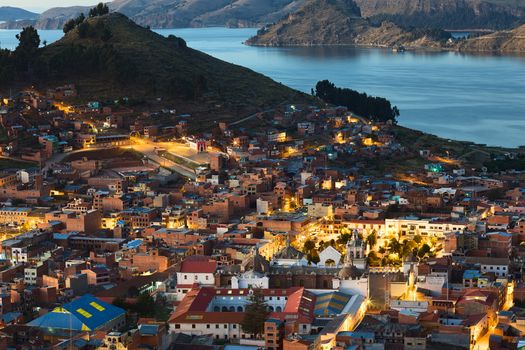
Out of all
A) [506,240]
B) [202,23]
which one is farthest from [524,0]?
[506,240]

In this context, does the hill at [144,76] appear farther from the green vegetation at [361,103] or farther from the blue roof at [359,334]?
the blue roof at [359,334]

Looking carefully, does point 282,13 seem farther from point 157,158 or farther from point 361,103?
point 157,158

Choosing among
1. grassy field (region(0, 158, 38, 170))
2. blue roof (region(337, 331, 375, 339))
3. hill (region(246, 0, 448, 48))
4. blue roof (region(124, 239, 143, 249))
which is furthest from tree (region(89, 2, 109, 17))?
hill (region(246, 0, 448, 48))

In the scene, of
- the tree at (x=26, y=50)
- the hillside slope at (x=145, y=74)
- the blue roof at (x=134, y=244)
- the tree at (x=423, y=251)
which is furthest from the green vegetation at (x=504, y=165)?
the tree at (x=26, y=50)

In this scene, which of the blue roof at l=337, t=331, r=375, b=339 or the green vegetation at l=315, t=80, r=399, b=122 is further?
the green vegetation at l=315, t=80, r=399, b=122

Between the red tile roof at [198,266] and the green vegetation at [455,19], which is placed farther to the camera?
the green vegetation at [455,19]

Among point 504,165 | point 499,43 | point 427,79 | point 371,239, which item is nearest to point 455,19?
point 499,43

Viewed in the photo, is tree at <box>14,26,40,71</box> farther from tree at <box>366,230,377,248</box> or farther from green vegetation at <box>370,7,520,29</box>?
A: green vegetation at <box>370,7,520,29</box>
